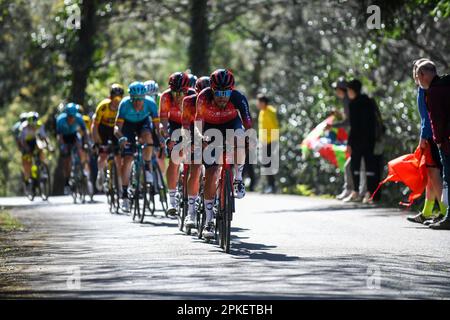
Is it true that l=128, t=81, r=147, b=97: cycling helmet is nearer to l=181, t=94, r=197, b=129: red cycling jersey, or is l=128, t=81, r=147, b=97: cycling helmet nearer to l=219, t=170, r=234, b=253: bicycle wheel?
l=181, t=94, r=197, b=129: red cycling jersey

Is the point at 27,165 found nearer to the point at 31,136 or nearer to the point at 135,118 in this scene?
the point at 31,136

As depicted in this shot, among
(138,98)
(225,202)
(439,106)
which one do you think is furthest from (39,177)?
(225,202)

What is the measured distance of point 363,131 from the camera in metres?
24.0

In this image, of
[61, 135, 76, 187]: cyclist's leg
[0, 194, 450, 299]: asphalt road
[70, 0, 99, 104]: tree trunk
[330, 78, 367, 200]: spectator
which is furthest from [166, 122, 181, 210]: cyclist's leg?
[70, 0, 99, 104]: tree trunk

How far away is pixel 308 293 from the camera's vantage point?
37.1ft

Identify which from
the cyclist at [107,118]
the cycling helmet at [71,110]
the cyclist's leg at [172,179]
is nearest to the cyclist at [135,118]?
the cyclist's leg at [172,179]

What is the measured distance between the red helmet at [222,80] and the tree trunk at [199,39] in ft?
71.3

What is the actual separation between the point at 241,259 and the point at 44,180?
1643 cm

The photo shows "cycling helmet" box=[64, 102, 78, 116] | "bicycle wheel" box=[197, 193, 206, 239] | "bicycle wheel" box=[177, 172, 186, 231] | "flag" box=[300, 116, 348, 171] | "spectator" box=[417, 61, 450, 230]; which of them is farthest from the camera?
"cycling helmet" box=[64, 102, 78, 116]

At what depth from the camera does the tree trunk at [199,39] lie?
3694 centimetres

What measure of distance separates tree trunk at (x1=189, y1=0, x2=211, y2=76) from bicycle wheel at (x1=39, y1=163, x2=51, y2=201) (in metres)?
8.06

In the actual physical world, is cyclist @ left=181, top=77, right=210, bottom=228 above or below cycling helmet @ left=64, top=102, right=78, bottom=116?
below

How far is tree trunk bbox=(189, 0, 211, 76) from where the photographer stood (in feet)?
121
